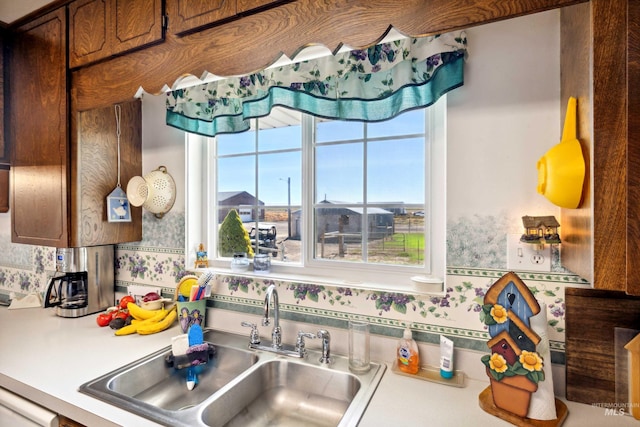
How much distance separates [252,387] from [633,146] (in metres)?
1.30

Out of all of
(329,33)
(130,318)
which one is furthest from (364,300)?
(130,318)

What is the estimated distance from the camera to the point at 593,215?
0.70 m

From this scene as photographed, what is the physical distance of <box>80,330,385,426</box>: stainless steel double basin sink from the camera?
1.10 meters

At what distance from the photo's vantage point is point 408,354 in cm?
116

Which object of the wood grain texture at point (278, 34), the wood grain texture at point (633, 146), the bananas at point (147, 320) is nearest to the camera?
the wood grain texture at point (633, 146)

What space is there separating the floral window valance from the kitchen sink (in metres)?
0.99

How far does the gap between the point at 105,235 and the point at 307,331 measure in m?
1.15

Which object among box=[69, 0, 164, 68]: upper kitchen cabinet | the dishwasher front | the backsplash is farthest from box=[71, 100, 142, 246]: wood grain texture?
the dishwasher front

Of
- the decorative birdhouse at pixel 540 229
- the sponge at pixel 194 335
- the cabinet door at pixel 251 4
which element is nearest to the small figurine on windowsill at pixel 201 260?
the sponge at pixel 194 335

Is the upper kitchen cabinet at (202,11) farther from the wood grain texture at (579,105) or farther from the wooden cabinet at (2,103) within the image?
the wooden cabinet at (2,103)

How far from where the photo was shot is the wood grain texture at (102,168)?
5.11ft

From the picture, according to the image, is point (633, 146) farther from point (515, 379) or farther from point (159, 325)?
point (159, 325)

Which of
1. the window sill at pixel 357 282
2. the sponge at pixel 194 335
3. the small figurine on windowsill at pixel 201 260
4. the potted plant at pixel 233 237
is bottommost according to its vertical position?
the sponge at pixel 194 335

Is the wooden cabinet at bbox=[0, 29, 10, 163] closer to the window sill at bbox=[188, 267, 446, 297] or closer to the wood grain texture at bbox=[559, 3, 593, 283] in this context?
the window sill at bbox=[188, 267, 446, 297]
